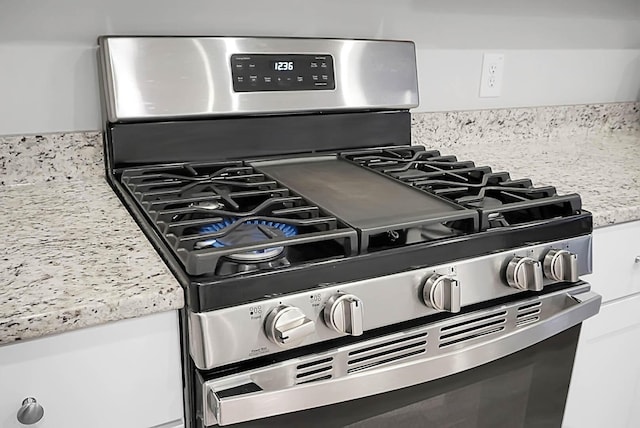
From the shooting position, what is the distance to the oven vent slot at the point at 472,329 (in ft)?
2.98

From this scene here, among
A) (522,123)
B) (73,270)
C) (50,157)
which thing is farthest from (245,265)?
(522,123)

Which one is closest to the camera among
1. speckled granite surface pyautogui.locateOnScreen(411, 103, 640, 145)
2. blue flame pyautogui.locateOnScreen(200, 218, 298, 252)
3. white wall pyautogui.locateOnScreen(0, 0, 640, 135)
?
blue flame pyautogui.locateOnScreen(200, 218, 298, 252)

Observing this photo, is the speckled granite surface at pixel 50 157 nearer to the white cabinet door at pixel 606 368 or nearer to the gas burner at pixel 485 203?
the gas burner at pixel 485 203

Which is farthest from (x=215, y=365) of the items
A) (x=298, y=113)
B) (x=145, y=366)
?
(x=298, y=113)

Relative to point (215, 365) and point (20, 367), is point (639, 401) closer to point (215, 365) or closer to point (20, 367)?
point (215, 365)

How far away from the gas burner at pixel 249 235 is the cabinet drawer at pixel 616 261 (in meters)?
0.63

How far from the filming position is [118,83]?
3.62ft

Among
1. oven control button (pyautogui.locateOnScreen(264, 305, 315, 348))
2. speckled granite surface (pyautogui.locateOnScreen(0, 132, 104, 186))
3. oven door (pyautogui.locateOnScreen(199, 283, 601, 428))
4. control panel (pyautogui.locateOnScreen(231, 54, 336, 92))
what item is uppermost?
control panel (pyautogui.locateOnScreen(231, 54, 336, 92))

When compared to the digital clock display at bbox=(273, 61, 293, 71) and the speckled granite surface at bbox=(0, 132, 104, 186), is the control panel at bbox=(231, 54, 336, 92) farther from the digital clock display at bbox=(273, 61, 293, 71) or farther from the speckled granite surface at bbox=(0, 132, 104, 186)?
the speckled granite surface at bbox=(0, 132, 104, 186)

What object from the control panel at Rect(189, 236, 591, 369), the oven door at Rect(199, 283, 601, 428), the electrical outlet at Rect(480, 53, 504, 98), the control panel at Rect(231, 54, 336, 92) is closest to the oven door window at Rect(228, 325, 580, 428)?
the oven door at Rect(199, 283, 601, 428)

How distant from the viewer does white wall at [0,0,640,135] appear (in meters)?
1.12

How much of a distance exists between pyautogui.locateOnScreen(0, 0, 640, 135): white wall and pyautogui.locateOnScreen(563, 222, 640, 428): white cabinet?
58cm

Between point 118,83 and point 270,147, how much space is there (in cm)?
33

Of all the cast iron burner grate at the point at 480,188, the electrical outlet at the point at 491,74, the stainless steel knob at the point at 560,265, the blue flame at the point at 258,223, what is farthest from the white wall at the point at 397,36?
the stainless steel knob at the point at 560,265
